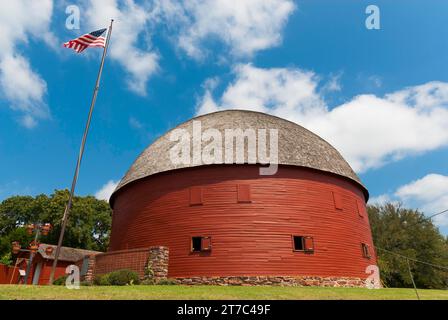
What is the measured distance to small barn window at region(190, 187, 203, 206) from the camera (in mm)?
19188

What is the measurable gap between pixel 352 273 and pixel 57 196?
44.7 metres

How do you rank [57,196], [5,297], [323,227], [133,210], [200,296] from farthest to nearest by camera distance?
[57,196], [133,210], [323,227], [200,296], [5,297]

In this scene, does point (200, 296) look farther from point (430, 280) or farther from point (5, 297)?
point (430, 280)

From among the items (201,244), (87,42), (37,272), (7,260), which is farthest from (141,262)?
(7,260)

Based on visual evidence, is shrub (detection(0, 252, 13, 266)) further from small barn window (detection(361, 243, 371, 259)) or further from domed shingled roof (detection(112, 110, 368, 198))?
small barn window (detection(361, 243, 371, 259))

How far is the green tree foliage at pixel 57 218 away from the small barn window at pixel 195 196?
3625 cm

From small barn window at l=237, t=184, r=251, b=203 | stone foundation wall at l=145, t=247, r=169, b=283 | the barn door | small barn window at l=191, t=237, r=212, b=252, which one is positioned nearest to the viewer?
stone foundation wall at l=145, t=247, r=169, b=283

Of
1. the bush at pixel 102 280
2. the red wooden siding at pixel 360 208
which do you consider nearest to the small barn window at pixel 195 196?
the bush at pixel 102 280

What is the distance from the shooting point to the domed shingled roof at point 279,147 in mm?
20797

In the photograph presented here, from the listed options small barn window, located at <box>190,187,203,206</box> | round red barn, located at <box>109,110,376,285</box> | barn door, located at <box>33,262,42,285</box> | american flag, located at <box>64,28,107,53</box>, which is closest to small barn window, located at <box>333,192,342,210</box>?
round red barn, located at <box>109,110,376,285</box>

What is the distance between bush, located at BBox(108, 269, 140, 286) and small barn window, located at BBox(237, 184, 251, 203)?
262 inches

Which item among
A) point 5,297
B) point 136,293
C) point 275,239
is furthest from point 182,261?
point 5,297

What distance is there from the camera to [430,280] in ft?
119

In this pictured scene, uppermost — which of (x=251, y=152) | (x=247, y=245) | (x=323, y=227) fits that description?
(x=251, y=152)
